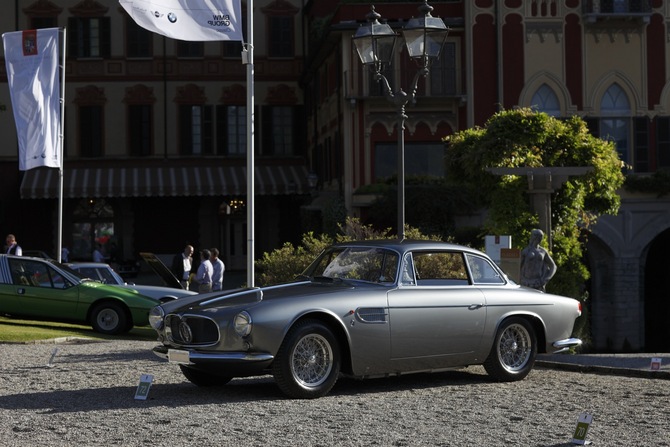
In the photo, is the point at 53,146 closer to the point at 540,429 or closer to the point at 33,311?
the point at 33,311

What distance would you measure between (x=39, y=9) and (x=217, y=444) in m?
43.4

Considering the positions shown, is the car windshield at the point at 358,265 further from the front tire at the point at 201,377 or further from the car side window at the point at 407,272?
the front tire at the point at 201,377

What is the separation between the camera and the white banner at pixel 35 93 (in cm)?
2436

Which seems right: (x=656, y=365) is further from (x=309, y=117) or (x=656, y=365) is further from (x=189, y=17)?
(x=309, y=117)

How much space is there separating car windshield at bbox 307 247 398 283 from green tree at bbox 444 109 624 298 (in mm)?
9443

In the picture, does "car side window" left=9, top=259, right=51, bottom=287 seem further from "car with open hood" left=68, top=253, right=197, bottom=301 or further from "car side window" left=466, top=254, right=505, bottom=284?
"car side window" left=466, top=254, right=505, bottom=284

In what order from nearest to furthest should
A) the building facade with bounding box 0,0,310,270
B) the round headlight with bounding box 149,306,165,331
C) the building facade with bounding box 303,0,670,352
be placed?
the round headlight with bounding box 149,306,165,331, the building facade with bounding box 303,0,670,352, the building facade with bounding box 0,0,310,270

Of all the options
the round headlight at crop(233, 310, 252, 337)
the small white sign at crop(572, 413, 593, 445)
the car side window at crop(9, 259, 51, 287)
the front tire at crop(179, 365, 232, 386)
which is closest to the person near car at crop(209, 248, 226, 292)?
the car side window at crop(9, 259, 51, 287)

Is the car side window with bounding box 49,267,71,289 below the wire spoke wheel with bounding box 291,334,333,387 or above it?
above

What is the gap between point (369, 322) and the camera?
37.2 feet

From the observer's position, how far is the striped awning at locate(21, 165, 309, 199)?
4616 centimetres

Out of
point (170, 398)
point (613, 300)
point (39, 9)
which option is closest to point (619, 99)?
point (613, 300)

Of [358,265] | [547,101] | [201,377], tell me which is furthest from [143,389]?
[547,101]

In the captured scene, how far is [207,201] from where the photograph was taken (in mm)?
49062
